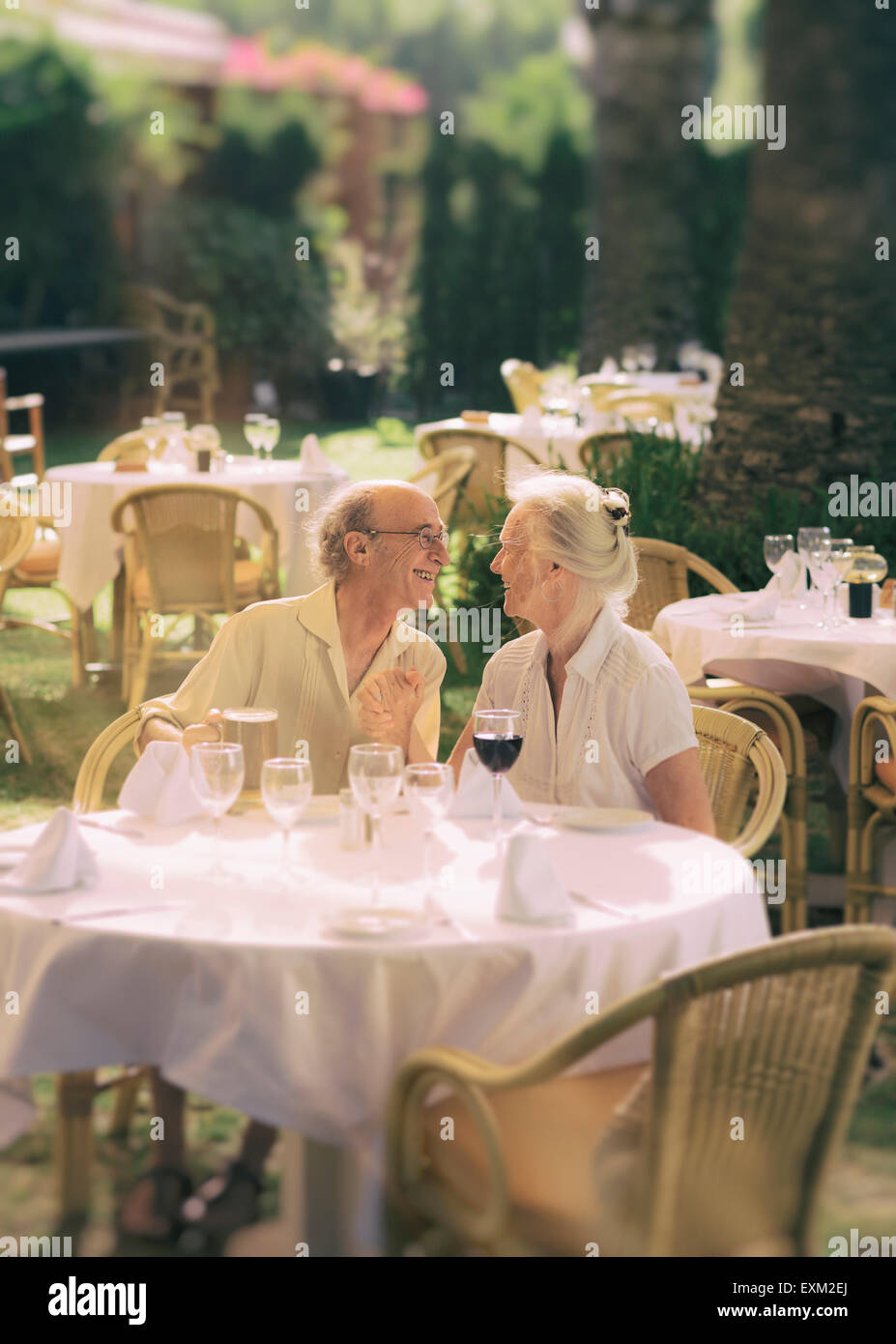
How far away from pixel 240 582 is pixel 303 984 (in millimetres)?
5032

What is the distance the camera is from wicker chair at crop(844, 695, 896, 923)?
4.41 metres

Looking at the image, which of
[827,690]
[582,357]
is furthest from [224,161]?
[827,690]

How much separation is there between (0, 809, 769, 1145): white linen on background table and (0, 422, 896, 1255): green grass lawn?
436 mm

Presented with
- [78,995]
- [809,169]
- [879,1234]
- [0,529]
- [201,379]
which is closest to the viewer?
[78,995]

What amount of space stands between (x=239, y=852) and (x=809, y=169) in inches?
216

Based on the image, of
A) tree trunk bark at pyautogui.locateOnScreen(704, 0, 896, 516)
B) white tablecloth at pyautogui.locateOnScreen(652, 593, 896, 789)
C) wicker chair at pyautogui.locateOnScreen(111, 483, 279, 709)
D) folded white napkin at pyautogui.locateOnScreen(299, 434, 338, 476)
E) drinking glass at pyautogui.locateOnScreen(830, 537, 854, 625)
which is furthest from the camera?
folded white napkin at pyautogui.locateOnScreen(299, 434, 338, 476)

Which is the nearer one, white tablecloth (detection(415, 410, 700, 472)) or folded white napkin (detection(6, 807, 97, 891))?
folded white napkin (detection(6, 807, 97, 891))

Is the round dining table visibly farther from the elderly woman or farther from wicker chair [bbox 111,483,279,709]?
wicker chair [bbox 111,483,279,709]

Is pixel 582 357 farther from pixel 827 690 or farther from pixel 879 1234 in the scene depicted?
pixel 879 1234

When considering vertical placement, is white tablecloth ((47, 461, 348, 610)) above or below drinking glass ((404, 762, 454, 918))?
above

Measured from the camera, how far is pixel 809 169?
7.16m

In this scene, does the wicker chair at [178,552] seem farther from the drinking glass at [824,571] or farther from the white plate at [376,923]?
the white plate at [376,923]

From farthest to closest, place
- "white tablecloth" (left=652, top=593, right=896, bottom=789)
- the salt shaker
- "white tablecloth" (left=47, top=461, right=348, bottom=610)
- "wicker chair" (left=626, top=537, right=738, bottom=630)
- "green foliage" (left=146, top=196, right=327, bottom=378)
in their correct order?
"green foliage" (left=146, top=196, right=327, bottom=378) < "white tablecloth" (left=47, top=461, right=348, bottom=610) < "wicker chair" (left=626, top=537, right=738, bottom=630) < "white tablecloth" (left=652, top=593, right=896, bottom=789) < the salt shaker

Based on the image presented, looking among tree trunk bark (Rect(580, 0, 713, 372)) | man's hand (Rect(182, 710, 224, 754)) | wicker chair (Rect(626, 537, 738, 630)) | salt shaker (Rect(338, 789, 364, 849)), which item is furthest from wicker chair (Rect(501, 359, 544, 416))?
salt shaker (Rect(338, 789, 364, 849))
